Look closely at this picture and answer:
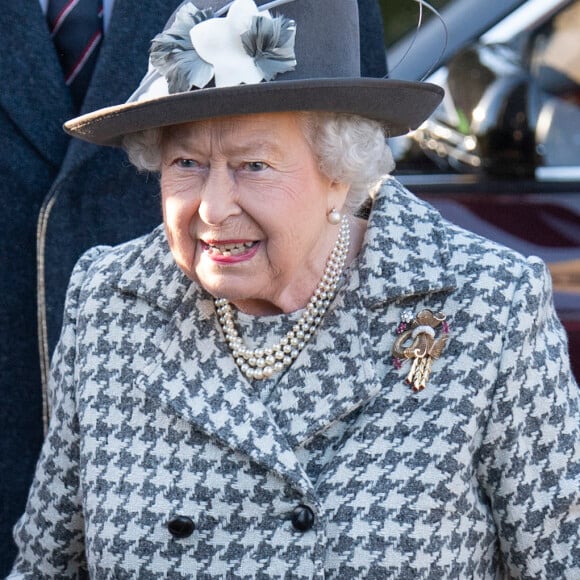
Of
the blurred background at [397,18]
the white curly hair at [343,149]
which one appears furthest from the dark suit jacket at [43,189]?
the blurred background at [397,18]

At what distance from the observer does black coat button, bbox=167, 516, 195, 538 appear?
2.20m

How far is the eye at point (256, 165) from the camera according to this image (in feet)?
6.86

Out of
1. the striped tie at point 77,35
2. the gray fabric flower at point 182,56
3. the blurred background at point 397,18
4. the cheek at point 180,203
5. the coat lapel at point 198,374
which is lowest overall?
the coat lapel at point 198,374

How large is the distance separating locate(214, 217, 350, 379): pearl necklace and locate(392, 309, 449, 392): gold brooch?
0.18m

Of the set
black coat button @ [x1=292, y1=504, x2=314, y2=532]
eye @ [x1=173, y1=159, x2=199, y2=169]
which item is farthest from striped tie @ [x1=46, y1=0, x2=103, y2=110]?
black coat button @ [x1=292, y1=504, x2=314, y2=532]

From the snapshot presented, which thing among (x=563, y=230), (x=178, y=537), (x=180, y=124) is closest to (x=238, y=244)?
(x=180, y=124)

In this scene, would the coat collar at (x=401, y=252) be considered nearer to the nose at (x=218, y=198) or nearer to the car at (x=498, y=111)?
the nose at (x=218, y=198)

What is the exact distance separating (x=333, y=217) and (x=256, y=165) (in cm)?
21

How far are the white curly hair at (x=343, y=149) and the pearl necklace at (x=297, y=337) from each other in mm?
128

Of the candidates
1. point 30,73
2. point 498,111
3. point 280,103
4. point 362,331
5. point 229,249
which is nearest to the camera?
point 280,103

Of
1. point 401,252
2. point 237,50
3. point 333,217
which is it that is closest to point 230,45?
point 237,50

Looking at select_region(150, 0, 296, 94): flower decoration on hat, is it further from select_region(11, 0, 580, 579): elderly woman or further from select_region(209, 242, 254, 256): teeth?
select_region(209, 242, 254, 256): teeth

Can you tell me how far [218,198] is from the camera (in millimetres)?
2068

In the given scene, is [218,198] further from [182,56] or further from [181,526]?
[181,526]
